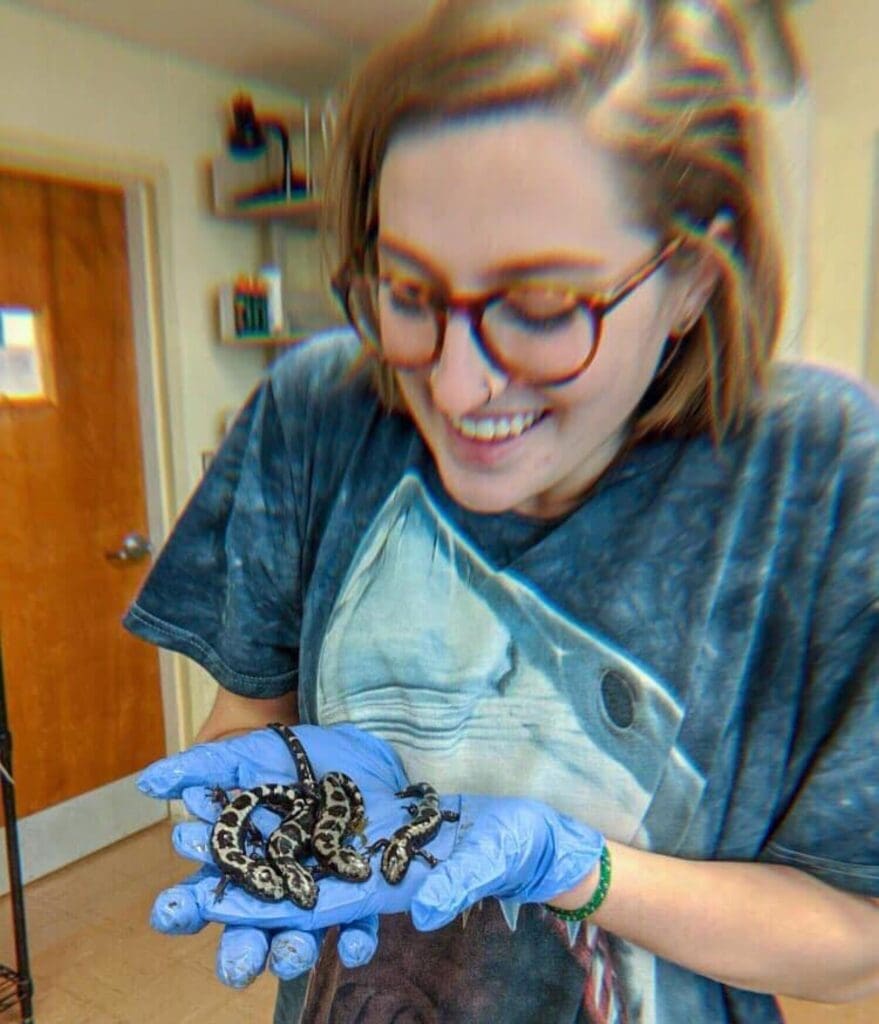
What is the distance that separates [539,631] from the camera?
0.64 m

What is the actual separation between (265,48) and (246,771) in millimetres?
620

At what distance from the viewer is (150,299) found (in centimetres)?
224

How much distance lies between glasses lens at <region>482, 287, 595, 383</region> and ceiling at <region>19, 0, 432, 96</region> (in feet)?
0.58

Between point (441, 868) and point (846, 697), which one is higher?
point (846, 697)

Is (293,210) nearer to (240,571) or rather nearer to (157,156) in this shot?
(240,571)

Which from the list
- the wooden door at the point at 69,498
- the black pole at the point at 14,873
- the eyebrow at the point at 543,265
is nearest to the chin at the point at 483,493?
the eyebrow at the point at 543,265

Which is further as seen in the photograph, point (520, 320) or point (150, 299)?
point (150, 299)

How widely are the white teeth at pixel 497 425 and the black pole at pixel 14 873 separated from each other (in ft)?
4.68

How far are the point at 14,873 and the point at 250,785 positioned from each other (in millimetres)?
1311

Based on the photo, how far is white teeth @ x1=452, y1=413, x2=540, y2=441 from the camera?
1.74 ft

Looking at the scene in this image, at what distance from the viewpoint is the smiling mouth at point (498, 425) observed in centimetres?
53

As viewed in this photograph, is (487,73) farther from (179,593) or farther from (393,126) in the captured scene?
(179,593)

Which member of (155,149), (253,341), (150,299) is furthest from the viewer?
(150,299)

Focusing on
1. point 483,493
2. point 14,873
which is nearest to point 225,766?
point 483,493
